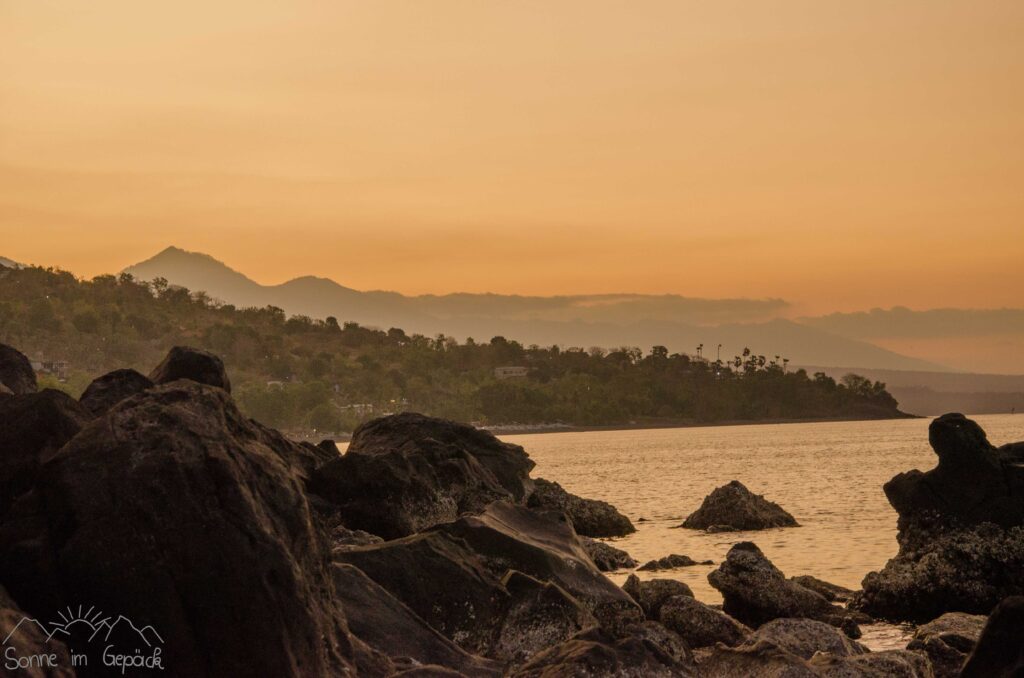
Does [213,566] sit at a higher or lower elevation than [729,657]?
higher

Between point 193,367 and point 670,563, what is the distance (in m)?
17.8

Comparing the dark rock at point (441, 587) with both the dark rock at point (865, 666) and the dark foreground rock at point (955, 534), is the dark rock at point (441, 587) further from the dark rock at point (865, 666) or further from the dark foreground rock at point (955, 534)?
the dark foreground rock at point (955, 534)

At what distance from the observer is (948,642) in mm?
18859

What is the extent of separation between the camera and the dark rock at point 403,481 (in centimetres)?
2373

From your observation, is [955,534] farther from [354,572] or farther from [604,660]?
[604,660]

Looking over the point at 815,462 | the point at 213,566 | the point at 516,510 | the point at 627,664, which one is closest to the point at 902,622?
the point at 516,510

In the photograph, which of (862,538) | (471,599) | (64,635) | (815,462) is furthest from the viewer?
(815,462)

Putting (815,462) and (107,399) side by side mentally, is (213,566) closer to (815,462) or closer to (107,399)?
(107,399)

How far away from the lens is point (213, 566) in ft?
34.4

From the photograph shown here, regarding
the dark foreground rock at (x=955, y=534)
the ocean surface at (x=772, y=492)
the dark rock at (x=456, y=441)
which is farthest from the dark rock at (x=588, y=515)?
the dark foreground rock at (x=955, y=534)

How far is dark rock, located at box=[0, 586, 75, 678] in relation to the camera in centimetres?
929

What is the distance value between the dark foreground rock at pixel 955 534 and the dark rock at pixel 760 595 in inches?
74.2

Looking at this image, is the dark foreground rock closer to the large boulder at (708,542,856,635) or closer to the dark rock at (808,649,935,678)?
the large boulder at (708,542,856,635)

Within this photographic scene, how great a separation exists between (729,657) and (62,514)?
27.2ft
